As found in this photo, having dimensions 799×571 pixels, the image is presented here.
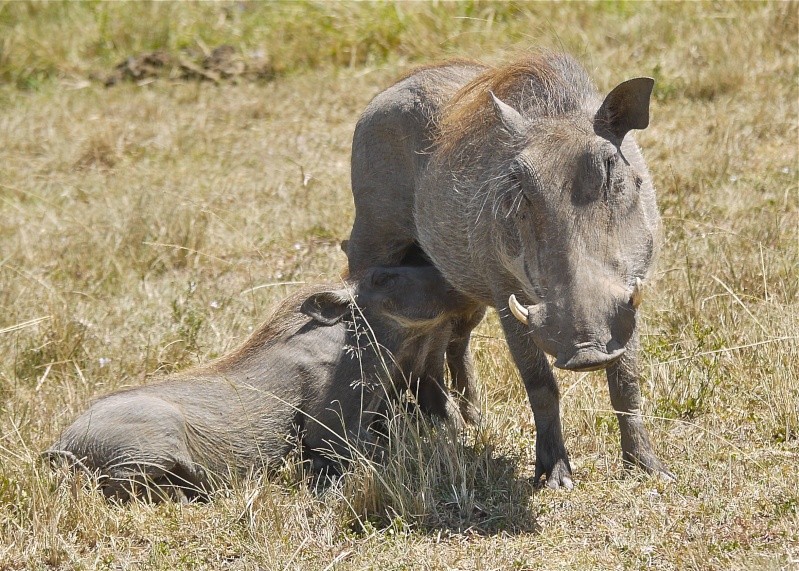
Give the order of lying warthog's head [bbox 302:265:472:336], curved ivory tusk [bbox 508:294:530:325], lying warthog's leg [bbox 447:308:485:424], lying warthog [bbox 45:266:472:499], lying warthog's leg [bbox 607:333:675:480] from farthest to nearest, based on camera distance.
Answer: lying warthog's leg [bbox 447:308:485:424], lying warthog's head [bbox 302:265:472:336], lying warthog [bbox 45:266:472:499], lying warthog's leg [bbox 607:333:675:480], curved ivory tusk [bbox 508:294:530:325]

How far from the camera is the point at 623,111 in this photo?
162 inches

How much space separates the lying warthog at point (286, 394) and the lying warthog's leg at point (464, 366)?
14 cm

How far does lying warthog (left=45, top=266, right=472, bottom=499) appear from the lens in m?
4.52

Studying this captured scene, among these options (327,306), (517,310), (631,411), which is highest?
(517,310)

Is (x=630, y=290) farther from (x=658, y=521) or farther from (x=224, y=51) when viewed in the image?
(x=224, y=51)

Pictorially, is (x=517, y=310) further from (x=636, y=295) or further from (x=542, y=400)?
(x=542, y=400)

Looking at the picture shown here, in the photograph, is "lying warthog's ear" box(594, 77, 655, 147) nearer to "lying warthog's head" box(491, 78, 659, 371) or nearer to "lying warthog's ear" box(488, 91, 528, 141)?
"lying warthog's head" box(491, 78, 659, 371)

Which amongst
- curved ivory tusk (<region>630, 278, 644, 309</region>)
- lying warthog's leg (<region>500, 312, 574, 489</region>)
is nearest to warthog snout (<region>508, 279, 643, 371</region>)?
curved ivory tusk (<region>630, 278, 644, 309</region>)

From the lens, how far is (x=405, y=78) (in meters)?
5.22

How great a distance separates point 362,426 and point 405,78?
1538 mm

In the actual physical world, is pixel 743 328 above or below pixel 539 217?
below

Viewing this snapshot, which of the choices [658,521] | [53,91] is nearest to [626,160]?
[658,521]

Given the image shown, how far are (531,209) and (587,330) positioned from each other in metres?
0.54

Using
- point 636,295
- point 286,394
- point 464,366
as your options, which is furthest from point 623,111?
point 286,394
